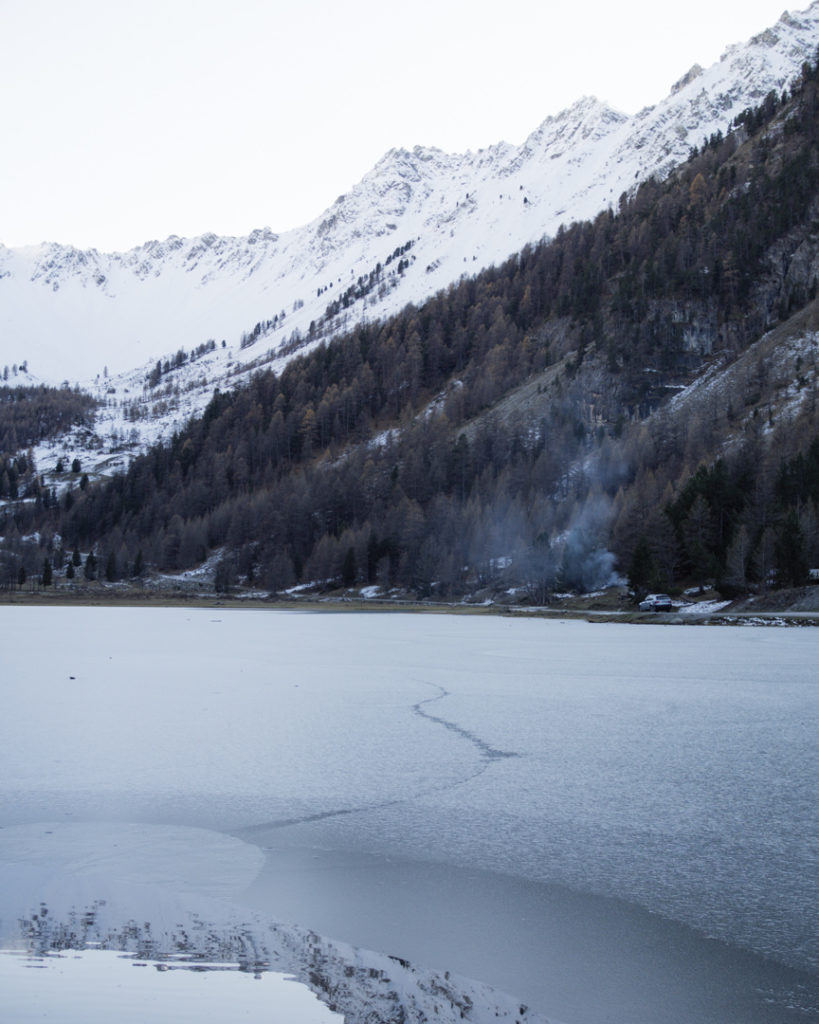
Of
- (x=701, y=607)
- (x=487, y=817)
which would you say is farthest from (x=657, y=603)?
(x=487, y=817)

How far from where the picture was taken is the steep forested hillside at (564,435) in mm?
85688

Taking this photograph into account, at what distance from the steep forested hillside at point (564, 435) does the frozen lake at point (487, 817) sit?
169ft

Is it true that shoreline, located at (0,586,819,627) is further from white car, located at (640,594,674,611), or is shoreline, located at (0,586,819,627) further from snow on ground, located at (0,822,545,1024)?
snow on ground, located at (0,822,545,1024)

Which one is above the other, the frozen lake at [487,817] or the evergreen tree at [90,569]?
the evergreen tree at [90,569]

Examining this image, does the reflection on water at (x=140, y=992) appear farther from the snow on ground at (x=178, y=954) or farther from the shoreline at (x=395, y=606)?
the shoreline at (x=395, y=606)

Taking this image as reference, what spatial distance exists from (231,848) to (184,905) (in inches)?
70.1

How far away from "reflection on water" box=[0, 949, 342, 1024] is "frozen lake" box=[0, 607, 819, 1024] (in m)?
0.99

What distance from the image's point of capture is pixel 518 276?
638 ft

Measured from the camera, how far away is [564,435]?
4870 inches

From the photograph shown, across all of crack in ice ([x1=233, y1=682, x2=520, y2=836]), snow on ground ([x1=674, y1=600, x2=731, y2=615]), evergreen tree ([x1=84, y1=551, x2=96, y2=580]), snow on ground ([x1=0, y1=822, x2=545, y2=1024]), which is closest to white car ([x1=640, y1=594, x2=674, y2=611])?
snow on ground ([x1=674, y1=600, x2=731, y2=615])

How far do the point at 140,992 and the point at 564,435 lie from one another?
121 meters

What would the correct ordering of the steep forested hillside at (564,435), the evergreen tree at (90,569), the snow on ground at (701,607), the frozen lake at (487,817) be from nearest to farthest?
the frozen lake at (487,817) < the snow on ground at (701,607) < the steep forested hillside at (564,435) < the evergreen tree at (90,569)

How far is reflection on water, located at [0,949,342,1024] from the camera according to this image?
5938 millimetres

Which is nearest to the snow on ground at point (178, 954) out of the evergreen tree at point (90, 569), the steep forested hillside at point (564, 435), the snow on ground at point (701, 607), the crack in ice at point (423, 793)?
the crack in ice at point (423, 793)
